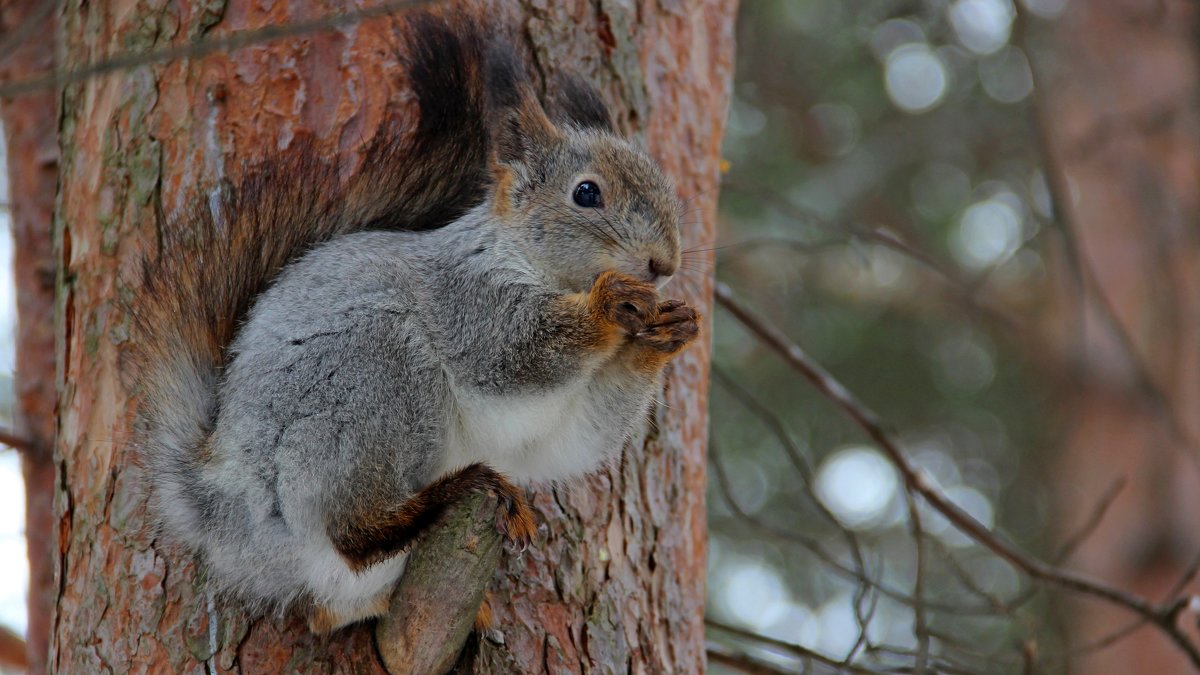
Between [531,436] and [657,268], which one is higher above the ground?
[657,268]

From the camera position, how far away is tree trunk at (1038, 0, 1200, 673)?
4.25 m

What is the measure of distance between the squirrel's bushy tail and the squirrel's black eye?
23 cm

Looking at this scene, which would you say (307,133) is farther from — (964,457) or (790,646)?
(964,457)

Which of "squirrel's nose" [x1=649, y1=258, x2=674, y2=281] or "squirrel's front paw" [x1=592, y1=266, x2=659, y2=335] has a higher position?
"squirrel's nose" [x1=649, y1=258, x2=674, y2=281]

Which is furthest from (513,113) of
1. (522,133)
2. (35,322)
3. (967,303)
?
(967,303)

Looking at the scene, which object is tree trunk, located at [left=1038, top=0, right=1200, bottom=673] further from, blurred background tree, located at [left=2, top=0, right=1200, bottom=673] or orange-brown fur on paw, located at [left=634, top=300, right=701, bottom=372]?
orange-brown fur on paw, located at [left=634, top=300, right=701, bottom=372]

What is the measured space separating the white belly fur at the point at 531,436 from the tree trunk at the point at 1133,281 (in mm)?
3033

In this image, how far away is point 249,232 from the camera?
1.70 metres

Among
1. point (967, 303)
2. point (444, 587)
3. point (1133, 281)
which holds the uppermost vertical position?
point (1133, 281)

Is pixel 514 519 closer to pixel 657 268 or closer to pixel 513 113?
pixel 657 268

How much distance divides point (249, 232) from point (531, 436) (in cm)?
53

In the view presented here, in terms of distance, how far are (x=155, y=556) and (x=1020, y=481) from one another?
5630 millimetres

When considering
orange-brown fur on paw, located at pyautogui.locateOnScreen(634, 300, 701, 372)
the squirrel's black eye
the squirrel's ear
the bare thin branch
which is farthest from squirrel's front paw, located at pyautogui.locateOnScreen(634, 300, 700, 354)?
the bare thin branch

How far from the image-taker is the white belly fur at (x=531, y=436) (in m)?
1.67
